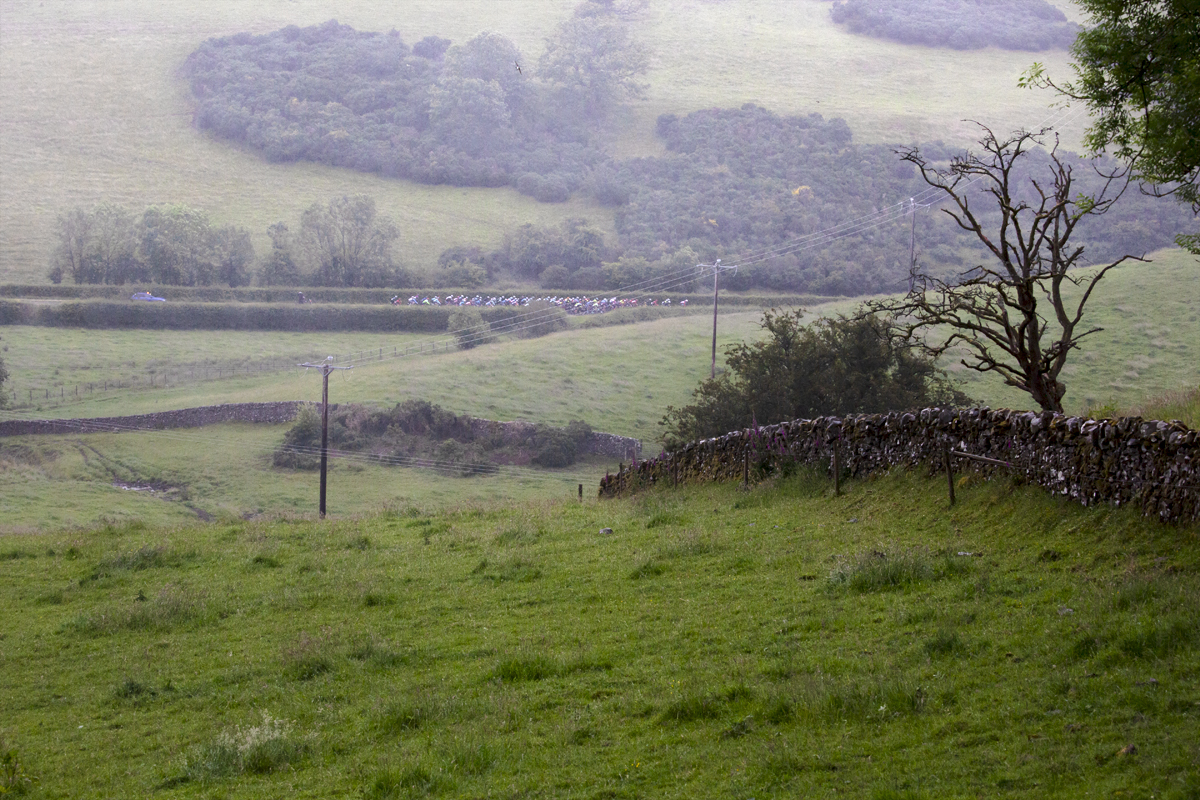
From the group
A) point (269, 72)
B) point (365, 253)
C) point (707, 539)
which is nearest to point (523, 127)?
point (269, 72)

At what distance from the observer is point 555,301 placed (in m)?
86.1

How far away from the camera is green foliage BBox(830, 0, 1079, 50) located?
162 meters

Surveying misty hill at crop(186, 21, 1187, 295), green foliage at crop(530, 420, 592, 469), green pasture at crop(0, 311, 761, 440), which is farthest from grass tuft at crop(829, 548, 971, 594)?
misty hill at crop(186, 21, 1187, 295)

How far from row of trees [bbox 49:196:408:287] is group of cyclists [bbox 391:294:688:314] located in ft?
32.0

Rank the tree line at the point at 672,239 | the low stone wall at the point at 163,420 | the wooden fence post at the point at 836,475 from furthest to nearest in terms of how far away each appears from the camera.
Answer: the tree line at the point at 672,239 → the low stone wall at the point at 163,420 → the wooden fence post at the point at 836,475

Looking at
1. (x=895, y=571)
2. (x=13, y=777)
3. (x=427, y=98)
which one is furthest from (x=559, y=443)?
(x=427, y=98)

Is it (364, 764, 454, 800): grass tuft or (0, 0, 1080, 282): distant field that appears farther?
(0, 0, 1080, 282): distant field

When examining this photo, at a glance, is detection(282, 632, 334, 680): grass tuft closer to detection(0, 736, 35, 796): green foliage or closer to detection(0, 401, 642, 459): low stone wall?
detection(0, 736, 35, 796): green foliage

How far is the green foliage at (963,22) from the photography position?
532 ft

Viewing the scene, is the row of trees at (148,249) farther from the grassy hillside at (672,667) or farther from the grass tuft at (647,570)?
the grass tuft at (647,570)

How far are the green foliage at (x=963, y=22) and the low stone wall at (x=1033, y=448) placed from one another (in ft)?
552

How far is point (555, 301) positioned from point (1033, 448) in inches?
2995

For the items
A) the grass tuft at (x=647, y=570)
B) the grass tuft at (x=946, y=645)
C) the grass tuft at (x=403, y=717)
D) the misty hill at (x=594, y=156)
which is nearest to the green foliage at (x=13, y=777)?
the grass tuft at (x=403, y=717)

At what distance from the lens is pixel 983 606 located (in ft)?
27.6
